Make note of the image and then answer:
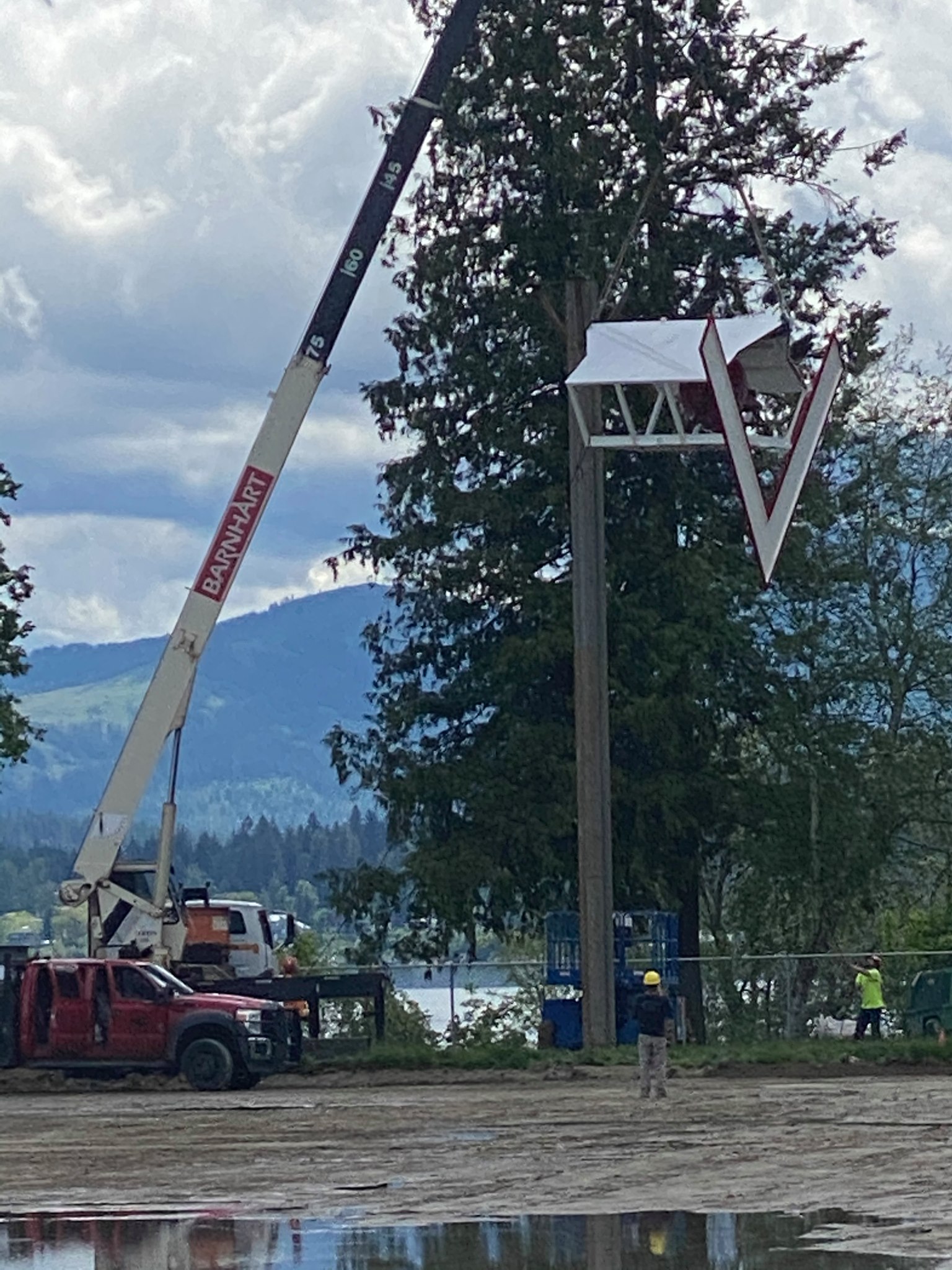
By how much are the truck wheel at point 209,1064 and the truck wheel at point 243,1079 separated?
8 cm

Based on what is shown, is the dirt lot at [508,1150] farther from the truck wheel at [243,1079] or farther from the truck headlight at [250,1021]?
the truck headlight at [250,1021]

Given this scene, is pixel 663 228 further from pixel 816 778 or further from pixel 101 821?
pixel 101 821

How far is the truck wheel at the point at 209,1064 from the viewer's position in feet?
106

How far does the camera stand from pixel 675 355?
33531 millimetres

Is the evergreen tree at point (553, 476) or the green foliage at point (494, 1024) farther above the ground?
the evergreen tree at point (553, 476)

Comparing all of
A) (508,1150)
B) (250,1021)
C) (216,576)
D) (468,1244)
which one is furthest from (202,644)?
(468,1244)

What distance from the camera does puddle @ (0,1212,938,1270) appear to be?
14.3 m

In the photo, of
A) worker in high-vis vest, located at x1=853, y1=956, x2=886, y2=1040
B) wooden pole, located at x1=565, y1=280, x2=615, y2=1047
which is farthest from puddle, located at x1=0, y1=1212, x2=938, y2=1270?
worker in high-vis vest, located at x1=853, y1=956, x2=886, y2=1040

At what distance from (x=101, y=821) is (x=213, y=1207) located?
16624 millimetres

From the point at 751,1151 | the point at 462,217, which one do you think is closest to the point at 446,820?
the point at 462,217

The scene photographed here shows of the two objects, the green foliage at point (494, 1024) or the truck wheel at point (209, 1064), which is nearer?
the truck wheel at point (209, 1064)

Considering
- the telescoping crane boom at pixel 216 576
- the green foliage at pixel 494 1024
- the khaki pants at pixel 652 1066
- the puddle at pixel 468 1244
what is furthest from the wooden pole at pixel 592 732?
the puddle at pixel 468 1244

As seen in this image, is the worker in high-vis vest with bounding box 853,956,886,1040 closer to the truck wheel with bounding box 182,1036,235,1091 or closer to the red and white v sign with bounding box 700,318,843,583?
the red and white v sign with bounding box 700,318,843,583

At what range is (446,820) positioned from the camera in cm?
4369
